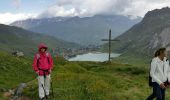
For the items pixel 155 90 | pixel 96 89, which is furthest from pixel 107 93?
pixel 155 90

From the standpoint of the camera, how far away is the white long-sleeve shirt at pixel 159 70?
53.8 ft

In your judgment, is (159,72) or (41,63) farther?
(41,63)

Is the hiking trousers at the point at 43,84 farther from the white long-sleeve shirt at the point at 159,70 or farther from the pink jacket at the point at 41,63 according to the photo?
the white long-sleeve shirt at the point at 159,70

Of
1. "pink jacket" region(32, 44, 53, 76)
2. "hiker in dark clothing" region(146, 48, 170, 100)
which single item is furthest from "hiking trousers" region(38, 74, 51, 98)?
"hiker in dark clothing" region(146, 48, 170, 100)

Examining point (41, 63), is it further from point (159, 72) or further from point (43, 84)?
point (159, 72)

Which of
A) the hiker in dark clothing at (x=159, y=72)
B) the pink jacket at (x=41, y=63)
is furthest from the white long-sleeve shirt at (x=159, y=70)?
the pink jacket at (x=41, y=63)

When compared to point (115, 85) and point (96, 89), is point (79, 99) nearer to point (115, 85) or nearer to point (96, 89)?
point (96, 89)

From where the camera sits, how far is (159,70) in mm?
16438

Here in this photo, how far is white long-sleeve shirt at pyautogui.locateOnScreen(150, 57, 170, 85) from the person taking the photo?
16.4m

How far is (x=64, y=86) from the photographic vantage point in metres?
27.6

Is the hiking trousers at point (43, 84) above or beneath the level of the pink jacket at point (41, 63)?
beneath

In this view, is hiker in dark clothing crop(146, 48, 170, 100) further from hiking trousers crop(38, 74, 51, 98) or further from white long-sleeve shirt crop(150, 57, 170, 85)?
hiking trousers crop(38, 74, 51, 98)

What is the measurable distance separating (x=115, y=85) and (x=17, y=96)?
852cm

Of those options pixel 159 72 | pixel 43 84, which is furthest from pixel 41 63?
pixel 159 72
